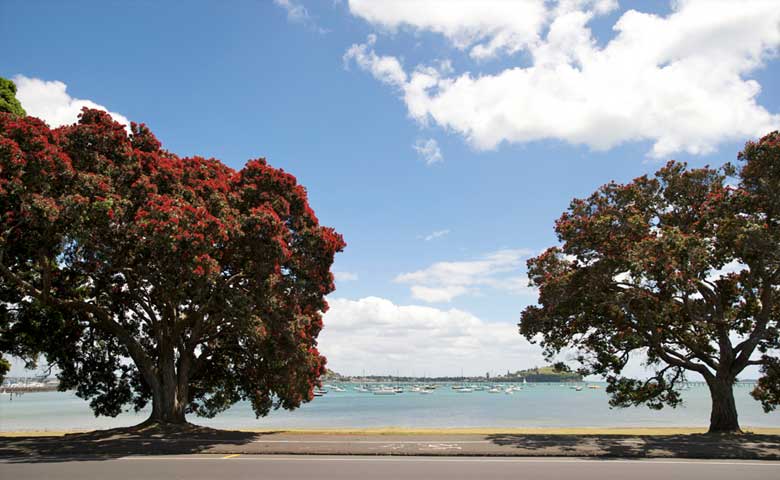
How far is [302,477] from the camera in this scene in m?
12.7

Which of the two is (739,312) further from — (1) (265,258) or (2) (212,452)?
(2) (212,452)

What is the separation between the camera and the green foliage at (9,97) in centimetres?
2184

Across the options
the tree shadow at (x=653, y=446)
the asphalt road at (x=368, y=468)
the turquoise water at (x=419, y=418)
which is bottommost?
the turquoise water at (x=419, y=418)

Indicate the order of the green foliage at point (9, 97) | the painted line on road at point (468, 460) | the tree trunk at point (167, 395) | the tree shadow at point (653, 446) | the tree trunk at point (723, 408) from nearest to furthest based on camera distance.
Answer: the painted line on road at point (468, 460) < the tree shadow at point (653, 446) < the green foliage at point (9, 97) < the tree trunk at point (723, 408) < the tree trunk at point (167, 395)

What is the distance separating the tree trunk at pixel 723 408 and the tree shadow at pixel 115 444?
1826cm

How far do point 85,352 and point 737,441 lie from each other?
87.1 feet

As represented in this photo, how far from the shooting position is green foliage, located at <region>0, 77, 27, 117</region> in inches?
860

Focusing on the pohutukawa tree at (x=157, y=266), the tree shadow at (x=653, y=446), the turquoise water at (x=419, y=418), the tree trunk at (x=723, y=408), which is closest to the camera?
the tree shadow at (x=653, y=446)

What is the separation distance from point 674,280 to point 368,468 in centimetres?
1353

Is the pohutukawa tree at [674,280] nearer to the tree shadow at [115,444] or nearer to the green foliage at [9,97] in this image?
the tree shadow at [115,444]

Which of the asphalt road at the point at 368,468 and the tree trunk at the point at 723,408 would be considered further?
the tree trunk at the point at 723,408

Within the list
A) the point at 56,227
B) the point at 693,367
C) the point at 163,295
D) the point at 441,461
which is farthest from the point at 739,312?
the point at 56,227

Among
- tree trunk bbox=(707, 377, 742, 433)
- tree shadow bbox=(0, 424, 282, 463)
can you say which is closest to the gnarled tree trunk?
tree shadow bbox=(0, 424, 282, 463)

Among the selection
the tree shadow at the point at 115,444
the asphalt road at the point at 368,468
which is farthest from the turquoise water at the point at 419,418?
the asphalt road at the point at 368,468
